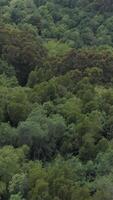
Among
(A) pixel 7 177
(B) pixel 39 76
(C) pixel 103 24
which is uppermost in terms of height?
(A) pixel 7 177

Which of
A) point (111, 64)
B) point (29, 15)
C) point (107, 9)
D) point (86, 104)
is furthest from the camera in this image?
point (107, 9)

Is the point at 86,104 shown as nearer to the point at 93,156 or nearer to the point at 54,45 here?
the point at 93,156

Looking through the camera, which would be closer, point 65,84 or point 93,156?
point 93,156

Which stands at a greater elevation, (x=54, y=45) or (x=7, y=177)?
(x=7, y=177)

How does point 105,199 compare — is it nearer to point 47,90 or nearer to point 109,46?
point 47,90

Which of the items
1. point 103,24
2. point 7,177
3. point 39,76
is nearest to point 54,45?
point 103,24

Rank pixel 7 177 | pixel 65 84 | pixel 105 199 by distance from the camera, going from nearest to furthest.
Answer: pixel 105 199
pixel 7 177
pixel 65 84
